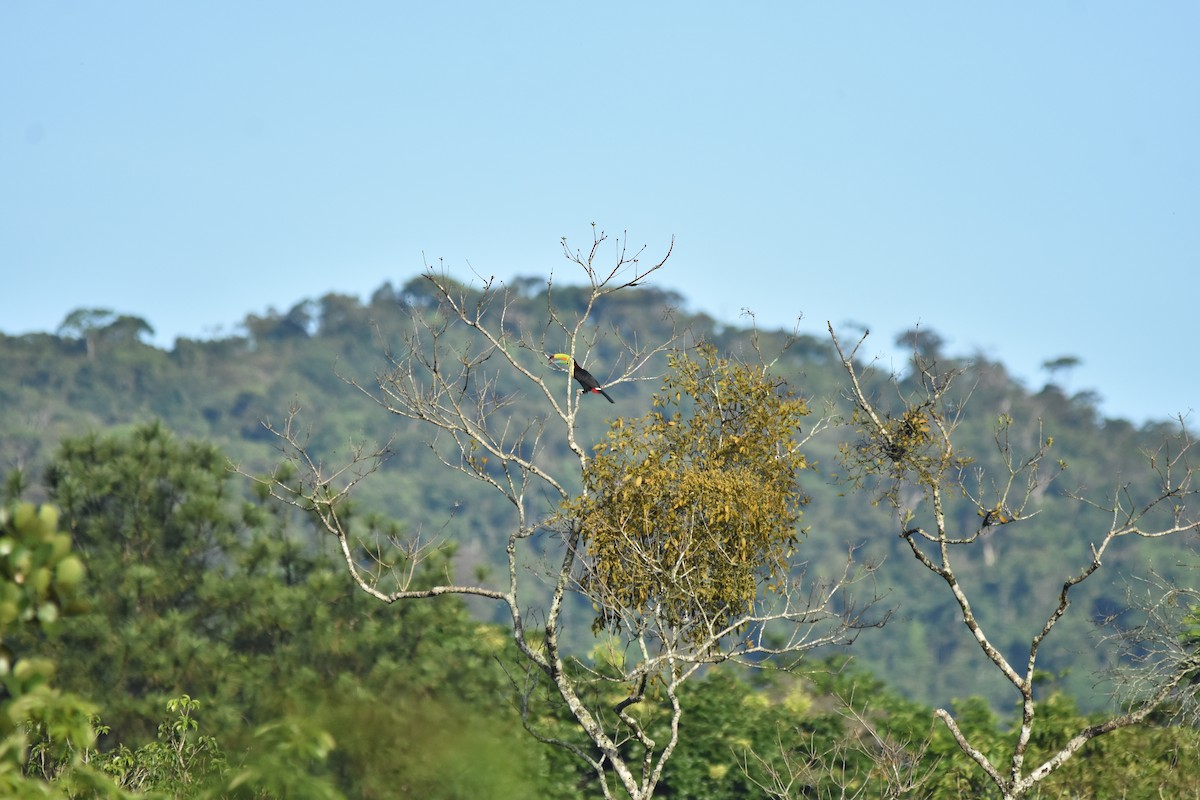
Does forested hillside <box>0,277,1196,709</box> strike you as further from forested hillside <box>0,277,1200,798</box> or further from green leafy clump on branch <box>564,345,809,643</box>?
green leafy clump on branch <box>564,345,809,643</box>

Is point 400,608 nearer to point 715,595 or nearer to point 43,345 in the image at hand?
point 715,595

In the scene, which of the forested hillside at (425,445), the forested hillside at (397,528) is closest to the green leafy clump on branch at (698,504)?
the forested hillside at (397,528)

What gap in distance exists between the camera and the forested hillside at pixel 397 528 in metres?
16.2

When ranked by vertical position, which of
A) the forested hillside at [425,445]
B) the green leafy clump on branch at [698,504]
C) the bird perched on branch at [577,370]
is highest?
the forested hillside at [425,445]

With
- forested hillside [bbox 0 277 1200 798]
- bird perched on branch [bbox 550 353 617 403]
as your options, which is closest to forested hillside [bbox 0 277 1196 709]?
forested hillside [bbox 0 277 1200 798]

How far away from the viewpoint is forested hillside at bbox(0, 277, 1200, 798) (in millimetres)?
16250

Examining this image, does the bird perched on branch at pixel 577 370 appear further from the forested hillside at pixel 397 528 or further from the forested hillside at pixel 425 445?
the forested hillside at pixel 425 445

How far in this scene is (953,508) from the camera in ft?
219

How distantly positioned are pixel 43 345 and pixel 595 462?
237 feet

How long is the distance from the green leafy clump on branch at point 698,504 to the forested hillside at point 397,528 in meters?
0.32

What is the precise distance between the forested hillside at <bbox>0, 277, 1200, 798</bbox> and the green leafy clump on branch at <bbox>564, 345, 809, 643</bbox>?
0.32 m

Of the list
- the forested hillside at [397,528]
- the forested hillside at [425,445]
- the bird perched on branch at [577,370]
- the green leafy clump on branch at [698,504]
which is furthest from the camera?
the forested hillside at [425,445]

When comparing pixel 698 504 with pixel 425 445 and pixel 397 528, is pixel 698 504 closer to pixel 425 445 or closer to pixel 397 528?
pixel 397 528

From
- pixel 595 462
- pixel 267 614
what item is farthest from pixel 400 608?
pixel 595 462
